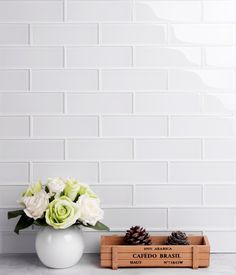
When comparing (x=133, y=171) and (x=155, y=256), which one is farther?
(x=133, y=171)

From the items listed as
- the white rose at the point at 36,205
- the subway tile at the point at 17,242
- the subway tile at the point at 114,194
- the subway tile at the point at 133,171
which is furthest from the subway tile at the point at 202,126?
the subway tile at the point at 17,242

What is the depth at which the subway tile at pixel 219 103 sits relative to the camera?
69.2 inches

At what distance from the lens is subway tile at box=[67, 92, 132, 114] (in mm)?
1765

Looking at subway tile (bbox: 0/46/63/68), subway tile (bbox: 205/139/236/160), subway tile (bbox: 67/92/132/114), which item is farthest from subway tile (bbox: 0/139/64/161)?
subway tile (bbox: 205/139/236/160)

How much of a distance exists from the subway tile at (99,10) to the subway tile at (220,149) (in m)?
0.50

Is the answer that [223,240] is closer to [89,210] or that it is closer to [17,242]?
[89,210]

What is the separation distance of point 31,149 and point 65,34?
398mm

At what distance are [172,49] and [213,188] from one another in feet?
1.58

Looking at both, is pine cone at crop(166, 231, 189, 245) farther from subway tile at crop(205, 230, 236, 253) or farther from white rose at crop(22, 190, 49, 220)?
white rose at crop(22, 190, 49, 220)

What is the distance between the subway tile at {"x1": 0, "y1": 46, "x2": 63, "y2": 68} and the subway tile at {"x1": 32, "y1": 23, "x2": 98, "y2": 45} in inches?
1.0

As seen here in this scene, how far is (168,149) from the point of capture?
177 cm

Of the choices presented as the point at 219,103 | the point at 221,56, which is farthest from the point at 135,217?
the point at 221,56

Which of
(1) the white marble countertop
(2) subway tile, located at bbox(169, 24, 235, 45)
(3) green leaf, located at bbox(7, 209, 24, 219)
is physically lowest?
(1) the white marble countertop

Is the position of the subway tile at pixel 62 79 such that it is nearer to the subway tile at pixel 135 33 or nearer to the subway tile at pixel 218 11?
the subway tile at pixel 135 33
